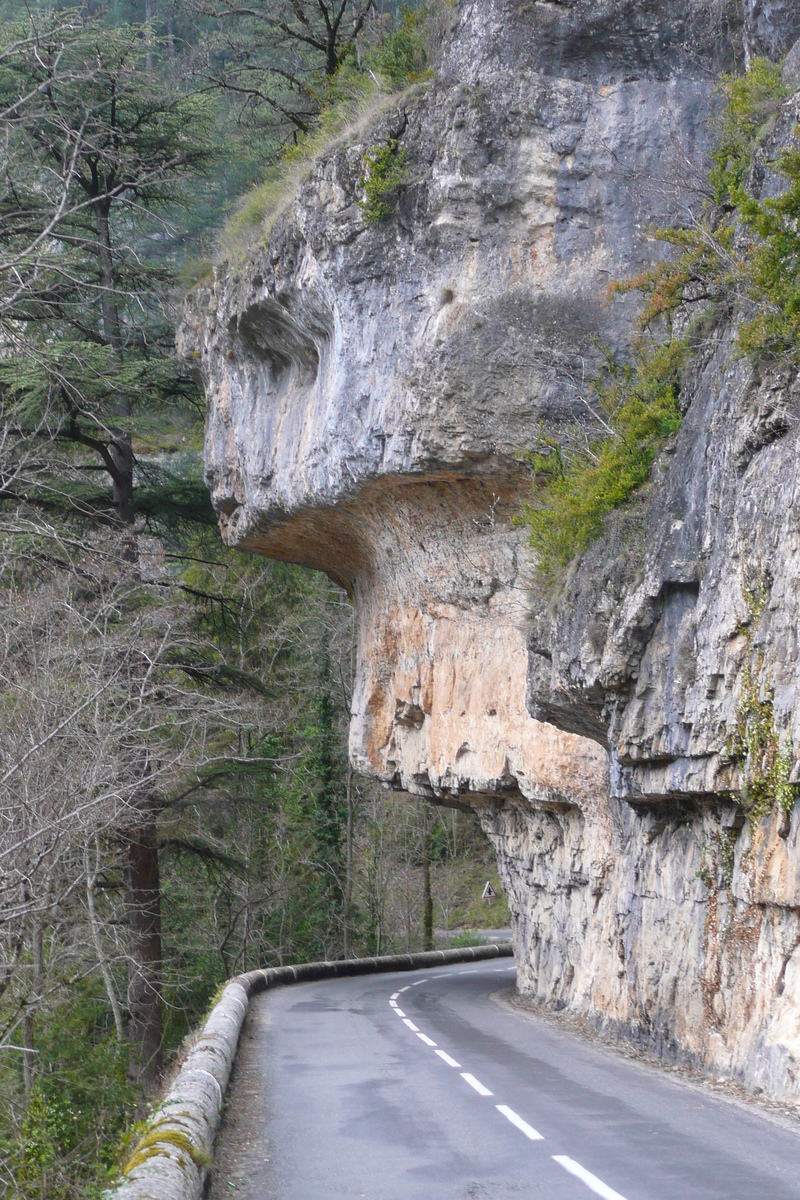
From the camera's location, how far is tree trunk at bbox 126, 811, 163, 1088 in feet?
63.4

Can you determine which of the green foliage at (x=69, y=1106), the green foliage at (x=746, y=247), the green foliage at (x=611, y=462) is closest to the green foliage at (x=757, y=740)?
the green foliage at (x=746, y=247)

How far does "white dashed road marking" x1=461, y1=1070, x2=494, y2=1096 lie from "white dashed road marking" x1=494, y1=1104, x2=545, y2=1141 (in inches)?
26.7

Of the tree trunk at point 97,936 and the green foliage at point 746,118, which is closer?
the green foliage at point 746,118

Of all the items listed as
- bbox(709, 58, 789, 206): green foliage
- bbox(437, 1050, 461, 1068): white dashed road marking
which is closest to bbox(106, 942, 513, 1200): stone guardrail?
bbox(437, 1050, 461, 1068): white dashed road marking

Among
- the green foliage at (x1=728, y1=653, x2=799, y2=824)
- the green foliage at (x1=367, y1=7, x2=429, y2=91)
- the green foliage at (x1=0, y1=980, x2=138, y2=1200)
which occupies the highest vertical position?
the green foliage at (x1=367, y1=7, x2=429, y2=91)

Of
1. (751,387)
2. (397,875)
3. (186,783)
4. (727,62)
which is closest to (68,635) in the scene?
(186,783)

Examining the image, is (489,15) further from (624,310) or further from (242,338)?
(242,338)

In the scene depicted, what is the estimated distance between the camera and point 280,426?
71.4ft

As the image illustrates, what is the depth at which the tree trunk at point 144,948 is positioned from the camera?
19.3 metres

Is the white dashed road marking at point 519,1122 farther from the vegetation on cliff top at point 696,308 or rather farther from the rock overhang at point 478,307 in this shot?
the rock overhang at point 478,307

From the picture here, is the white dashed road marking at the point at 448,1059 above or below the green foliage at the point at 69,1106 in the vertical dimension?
above

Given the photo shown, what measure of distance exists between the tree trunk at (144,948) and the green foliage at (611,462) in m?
9.29

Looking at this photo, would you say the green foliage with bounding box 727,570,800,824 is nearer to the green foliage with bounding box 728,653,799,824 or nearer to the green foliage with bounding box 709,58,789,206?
the green foliage with bounding box 728,653,799,824

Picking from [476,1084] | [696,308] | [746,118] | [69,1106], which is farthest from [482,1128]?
[746,118]
